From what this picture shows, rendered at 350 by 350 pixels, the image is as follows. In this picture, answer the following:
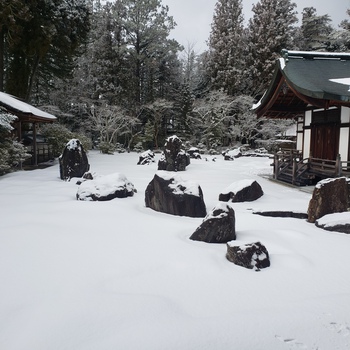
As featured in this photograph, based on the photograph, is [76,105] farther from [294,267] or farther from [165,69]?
[294,267]

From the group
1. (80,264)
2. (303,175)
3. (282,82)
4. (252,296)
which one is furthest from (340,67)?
(80,264)

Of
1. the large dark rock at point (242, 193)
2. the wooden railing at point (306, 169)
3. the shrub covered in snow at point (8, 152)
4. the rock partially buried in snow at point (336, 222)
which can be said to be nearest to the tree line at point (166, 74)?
the shrub covered in snow at point (8, 152)

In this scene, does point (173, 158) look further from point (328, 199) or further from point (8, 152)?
point (328, 199)

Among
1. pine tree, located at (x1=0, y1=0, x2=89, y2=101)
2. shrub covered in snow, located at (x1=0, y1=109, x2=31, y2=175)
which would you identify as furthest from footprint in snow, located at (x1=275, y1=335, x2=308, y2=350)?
pine tree, located at (x1=0, y1=0, x2=89, y2=101)

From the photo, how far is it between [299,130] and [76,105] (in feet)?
67.1

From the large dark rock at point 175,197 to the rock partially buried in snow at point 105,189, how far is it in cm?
105

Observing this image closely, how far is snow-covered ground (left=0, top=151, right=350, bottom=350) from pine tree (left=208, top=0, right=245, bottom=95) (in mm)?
24937

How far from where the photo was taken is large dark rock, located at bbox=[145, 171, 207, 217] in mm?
6145

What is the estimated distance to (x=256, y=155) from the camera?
912 inches

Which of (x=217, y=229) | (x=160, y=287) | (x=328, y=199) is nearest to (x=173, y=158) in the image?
(x=328, y=199)

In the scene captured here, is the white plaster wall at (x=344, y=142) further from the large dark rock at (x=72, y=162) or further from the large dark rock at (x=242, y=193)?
the large dark rock at (x=72, y=162)

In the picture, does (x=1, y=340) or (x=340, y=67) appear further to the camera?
(x=340, y=67)

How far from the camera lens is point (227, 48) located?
28.5 meters

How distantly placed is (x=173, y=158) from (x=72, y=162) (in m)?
5.58
